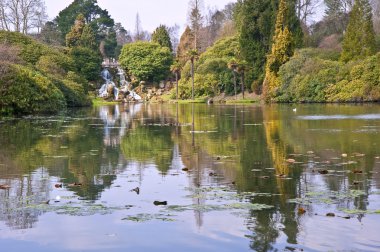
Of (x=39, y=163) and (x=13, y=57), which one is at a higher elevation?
(x=13, y=57)

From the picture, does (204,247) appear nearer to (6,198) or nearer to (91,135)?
(6,198)

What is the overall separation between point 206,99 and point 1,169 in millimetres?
57785

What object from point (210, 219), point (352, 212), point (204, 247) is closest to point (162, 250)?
point (204, 247)

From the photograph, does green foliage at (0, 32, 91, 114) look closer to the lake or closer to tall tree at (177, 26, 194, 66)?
the lake

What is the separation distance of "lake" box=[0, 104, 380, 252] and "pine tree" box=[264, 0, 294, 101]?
145 ft

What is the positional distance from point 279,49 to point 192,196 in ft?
174

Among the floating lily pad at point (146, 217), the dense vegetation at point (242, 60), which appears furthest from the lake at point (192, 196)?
the dense vegetation at point (242, 60)

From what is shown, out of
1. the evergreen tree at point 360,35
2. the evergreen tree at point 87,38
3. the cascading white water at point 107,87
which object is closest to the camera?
the evergreen tree at point 360,35

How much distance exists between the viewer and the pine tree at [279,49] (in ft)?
195

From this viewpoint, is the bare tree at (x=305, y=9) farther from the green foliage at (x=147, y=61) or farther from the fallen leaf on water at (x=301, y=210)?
the fallen leaf on water at (x=301, y=210)

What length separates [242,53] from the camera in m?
65.6

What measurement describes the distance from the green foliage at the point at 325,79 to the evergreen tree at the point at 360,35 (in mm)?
2034

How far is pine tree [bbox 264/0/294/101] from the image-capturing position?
5934cm

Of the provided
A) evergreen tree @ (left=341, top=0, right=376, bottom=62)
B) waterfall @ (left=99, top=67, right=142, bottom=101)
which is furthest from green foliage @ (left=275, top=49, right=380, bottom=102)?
waterfall @ (left=99, top=67, right=142, bottom=101)
